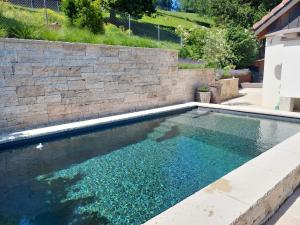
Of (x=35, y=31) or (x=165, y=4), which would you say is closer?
(x=35, y=31)

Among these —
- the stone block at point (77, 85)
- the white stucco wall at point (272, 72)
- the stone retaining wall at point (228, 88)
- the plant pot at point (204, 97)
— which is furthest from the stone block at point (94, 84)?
the white stucco wall at point (272, 72)

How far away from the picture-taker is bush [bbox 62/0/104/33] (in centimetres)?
1122

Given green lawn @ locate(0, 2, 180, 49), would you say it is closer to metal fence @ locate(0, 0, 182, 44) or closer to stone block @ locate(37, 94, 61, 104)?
metal fence @ locate(0, 0, 182, 44)

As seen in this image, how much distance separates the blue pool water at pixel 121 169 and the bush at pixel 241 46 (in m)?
12.3

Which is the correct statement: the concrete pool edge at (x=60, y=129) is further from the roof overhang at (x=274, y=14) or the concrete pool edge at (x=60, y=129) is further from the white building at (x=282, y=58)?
the roof overhang at (x=274, y=14)

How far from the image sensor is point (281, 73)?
34.6ft

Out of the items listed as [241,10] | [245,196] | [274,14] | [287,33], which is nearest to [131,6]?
[241,10]

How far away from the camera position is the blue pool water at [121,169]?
12.9 ft

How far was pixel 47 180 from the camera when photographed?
494 cm

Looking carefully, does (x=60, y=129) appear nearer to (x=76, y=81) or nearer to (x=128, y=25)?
(x=76, y=81)

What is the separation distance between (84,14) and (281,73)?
8599 millimetres

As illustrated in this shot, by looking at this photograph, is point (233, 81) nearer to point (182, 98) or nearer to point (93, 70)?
point (182, 98)

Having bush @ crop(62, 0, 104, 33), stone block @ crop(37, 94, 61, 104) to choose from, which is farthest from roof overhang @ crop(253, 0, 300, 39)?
stone block @ crop(37, 94, 61, 104)

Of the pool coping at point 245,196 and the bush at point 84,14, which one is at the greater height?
the bush at point 84,14
